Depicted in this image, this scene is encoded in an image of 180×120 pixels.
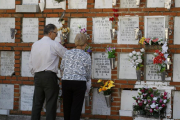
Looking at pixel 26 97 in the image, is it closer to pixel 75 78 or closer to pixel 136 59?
pixel 75 78

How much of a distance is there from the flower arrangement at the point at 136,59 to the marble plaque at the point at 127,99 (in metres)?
0.49

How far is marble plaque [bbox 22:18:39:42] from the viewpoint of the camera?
5.58 metres

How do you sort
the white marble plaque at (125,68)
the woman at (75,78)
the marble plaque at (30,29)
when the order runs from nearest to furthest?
the woman at (75,78) < the white marble plaque at (125,68) < the marble plaque at (30,29)

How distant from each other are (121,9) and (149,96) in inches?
61.6

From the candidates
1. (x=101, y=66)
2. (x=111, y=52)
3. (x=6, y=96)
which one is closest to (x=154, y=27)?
(x=111, y=52)

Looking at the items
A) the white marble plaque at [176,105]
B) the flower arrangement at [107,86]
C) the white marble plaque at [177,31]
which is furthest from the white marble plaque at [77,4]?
the white marble plaque at [176,105]

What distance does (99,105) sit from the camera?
17.6 feet

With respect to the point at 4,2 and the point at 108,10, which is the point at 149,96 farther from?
the point at 4,2

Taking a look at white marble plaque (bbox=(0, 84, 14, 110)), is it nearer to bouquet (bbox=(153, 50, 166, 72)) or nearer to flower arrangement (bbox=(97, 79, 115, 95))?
flower arrangement (bbox=(97, 79, 115, 95))

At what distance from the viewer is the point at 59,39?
5508 millimetres

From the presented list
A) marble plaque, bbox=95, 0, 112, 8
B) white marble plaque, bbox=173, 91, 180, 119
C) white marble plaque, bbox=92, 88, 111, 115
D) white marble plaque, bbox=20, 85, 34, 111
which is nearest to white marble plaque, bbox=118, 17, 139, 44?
marble plaque, bbox=95, 0, 112, 8

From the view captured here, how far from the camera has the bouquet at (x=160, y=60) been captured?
4922 mm

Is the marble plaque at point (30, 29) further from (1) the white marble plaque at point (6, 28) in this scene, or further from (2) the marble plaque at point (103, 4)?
(2) the marble plaque at point (103, 4)

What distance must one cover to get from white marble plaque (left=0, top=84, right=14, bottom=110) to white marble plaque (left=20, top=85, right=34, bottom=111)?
215 millimetres
